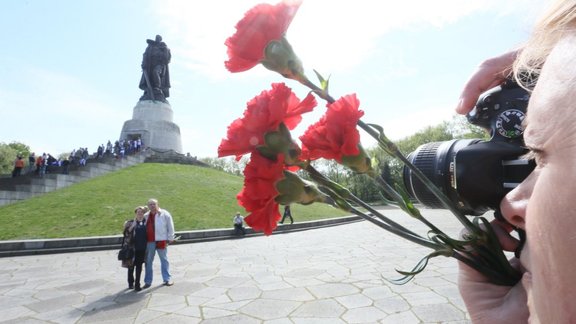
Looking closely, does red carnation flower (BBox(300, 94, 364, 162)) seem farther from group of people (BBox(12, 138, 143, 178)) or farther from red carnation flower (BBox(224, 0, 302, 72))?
group of people (BBox(12, 138, 143, 178))

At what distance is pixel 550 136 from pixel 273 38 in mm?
491

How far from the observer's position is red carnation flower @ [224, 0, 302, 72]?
0.68 m

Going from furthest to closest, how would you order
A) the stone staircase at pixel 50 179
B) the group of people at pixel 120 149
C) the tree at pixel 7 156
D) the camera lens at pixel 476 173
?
the tree at pixel 7 156
the group of people at pixel 120 149
the stone staircase at pixel 50 179
the camera lens at pixel 476 173

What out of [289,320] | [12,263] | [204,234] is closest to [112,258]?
[12,263]

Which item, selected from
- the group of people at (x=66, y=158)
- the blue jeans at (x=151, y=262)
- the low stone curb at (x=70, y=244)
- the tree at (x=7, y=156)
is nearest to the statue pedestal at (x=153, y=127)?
the group of people at (x=66, y=158)

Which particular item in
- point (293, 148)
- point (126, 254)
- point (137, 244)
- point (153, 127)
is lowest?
point (126, 254)

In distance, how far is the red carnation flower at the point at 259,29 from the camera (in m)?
0.68

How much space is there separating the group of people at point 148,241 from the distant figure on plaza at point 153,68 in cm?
2683

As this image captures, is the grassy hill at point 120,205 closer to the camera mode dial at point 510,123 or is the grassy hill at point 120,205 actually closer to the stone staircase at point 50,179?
the stone staircase at point 50,179

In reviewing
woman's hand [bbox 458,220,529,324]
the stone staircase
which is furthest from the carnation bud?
the stone staircase

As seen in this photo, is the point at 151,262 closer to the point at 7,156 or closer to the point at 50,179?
the point at 50,179

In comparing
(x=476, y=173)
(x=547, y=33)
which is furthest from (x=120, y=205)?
(x=547, y=33)

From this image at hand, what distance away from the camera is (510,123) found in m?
0.78

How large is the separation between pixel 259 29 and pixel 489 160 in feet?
1.86
